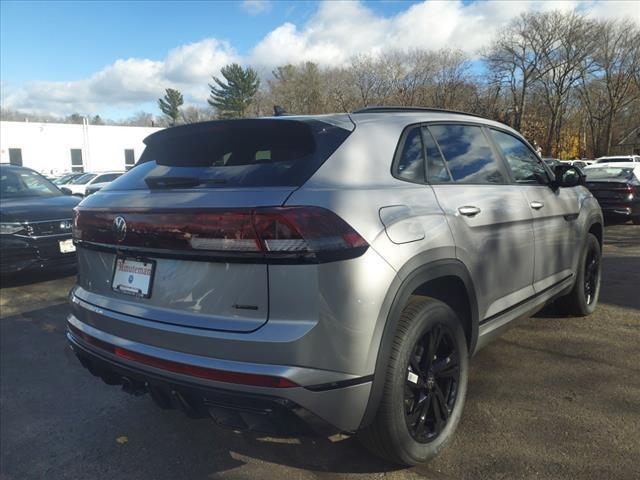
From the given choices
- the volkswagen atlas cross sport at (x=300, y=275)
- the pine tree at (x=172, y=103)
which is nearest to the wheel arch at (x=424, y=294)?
the volkswagen atlas cross sport at (x=300, y=275)

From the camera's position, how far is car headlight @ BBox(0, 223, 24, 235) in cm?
637

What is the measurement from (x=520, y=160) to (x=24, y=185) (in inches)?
280

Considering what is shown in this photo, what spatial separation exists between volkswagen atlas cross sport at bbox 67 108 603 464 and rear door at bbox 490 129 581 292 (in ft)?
1.95

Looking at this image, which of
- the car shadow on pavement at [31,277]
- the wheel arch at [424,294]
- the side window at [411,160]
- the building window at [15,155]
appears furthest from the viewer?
the building window at [15,155]

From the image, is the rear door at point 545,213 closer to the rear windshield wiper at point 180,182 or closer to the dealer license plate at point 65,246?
the rear windshield wiper at point 180,182

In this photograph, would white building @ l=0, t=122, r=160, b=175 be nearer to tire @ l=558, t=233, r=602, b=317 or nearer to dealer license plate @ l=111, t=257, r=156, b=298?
dealer license plate @ l=111, t=257, r=156, b=298

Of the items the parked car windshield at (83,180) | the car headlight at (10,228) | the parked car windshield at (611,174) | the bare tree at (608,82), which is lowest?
the car headlight at (10,228)

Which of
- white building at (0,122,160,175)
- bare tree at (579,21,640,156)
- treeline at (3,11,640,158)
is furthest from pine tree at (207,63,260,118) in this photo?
bare tree at (579,21,640,156)

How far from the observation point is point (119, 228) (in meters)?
2.51

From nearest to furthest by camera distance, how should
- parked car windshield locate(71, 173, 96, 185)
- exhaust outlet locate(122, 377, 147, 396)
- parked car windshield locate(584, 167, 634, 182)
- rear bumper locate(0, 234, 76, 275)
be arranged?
exhaust outlet locate(122, 377, 147, 396), rear bumper locate(0, 234, 76, 275), parked car windshield locate(584, 167, 634, 182), parked car windshield locate(71, 173, 96, 185)

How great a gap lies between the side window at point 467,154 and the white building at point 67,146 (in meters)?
37.5

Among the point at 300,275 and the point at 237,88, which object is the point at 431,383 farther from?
the point at 237,88

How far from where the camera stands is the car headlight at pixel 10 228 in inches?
251

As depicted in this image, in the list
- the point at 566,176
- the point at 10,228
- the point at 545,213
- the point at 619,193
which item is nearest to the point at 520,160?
the point at 545,213
